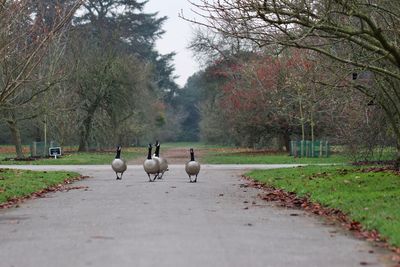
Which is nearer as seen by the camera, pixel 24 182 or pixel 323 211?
pixel 323 211

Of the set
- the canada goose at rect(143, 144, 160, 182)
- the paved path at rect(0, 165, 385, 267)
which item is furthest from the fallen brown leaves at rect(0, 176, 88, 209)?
the canada goose at rect(143, 144, 160, 182)

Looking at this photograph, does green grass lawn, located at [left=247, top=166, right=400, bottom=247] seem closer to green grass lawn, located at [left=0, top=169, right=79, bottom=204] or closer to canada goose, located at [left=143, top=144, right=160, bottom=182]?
canada goose, located at [left=143, top=144, right=160, bottom=182]

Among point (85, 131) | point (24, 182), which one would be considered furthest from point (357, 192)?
point (85, 131)

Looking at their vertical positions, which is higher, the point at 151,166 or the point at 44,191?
the point at 151,166

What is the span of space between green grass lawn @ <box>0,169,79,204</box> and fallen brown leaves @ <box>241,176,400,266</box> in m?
5.87

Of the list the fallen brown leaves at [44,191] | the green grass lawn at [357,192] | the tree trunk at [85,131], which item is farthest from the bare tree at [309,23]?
the tree trunk at [85,131]

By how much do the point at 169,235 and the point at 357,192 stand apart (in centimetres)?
642

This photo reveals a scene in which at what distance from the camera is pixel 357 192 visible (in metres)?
14.9

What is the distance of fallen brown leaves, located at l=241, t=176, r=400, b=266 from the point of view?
9.38 metres

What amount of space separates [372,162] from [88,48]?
29998mm

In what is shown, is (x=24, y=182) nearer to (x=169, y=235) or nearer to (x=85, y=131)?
(x=169, y=235)

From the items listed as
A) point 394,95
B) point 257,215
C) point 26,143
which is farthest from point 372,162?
point 26,143

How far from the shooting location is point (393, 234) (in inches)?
366

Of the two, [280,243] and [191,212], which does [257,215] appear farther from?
[280,243]
